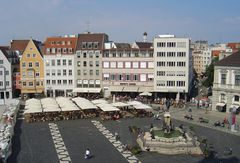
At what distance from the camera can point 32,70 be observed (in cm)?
8044

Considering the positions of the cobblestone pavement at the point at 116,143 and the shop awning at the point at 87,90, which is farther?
the shop awning at the point at 87,90

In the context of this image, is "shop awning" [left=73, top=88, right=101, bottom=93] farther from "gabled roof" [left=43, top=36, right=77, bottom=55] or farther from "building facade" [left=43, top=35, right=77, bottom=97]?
"gabled roof" [left=43, top=36, right=77, bottom=55]

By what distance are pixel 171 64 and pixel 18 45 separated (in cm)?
4039

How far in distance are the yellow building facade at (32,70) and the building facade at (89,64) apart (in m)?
8.63

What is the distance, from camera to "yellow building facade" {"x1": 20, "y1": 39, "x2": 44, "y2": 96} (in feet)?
263

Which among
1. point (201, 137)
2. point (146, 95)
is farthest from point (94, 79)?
point (201, 137)

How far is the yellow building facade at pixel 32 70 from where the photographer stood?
80188mm

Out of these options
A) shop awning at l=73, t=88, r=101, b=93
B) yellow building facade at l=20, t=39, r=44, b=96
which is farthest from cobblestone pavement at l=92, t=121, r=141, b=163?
yellow building facade at l=20, t=39, r=44, b=96

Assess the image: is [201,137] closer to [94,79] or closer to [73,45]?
[94,79]

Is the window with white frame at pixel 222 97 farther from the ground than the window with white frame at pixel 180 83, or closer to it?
closer to it

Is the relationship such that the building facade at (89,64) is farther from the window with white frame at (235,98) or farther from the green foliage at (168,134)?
the green foliage at (168,134)

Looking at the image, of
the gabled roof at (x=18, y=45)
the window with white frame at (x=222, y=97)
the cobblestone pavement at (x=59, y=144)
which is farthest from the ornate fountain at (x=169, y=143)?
the gabled roof at (x=18, y=45)

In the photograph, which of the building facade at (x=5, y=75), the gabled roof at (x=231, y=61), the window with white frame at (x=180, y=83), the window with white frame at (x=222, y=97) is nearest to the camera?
the gabled roof at (x=231, y=61)

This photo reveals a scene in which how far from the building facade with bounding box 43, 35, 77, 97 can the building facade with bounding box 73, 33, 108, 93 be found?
4.91 feet
